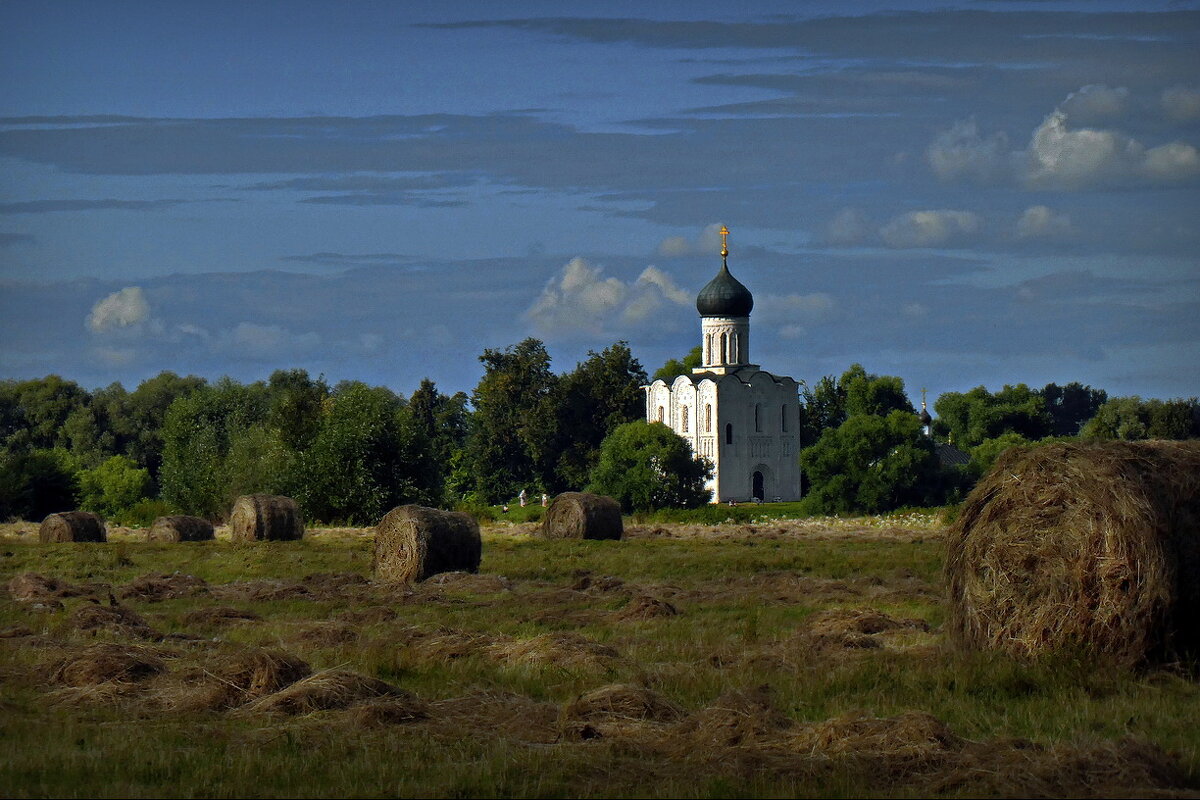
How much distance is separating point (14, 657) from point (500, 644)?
5162mm

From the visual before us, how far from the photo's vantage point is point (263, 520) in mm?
40594

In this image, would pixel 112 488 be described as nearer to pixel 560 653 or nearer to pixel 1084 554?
pixel 560 653

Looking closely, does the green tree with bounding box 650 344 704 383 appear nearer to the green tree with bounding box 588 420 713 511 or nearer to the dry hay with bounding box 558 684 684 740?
the green tree with bounding box 588 420 713 511

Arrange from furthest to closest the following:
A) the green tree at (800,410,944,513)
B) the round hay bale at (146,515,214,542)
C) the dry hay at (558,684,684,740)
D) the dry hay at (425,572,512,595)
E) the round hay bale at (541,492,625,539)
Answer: the green tree at (800,410,944,513), the round hay bale at (146,515,214,542), the round hay bale at (541,492,625,539), the dry hay at (425,572,512,595), the dry hay at (558,684,684,740)

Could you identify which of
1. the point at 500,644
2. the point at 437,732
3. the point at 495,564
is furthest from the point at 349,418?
the point at 437,732

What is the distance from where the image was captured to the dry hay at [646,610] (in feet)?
65.6

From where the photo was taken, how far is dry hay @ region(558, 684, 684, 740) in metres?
11.8

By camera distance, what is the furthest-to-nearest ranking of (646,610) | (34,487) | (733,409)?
(733,409) < (34,487) < (646,610)

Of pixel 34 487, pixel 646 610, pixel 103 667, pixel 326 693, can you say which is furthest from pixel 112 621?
pixel 34 487

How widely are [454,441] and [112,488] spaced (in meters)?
35.3

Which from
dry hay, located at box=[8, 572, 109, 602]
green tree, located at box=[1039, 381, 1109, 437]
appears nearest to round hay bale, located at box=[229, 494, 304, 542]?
dry hay, located at box=[8, 572, 109, 602]

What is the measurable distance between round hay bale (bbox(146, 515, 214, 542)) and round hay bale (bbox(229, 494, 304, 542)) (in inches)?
69.5

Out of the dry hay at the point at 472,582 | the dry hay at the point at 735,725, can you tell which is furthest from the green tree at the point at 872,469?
the dry hay at the point at 735,725

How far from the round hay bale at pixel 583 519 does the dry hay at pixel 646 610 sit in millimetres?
21068
